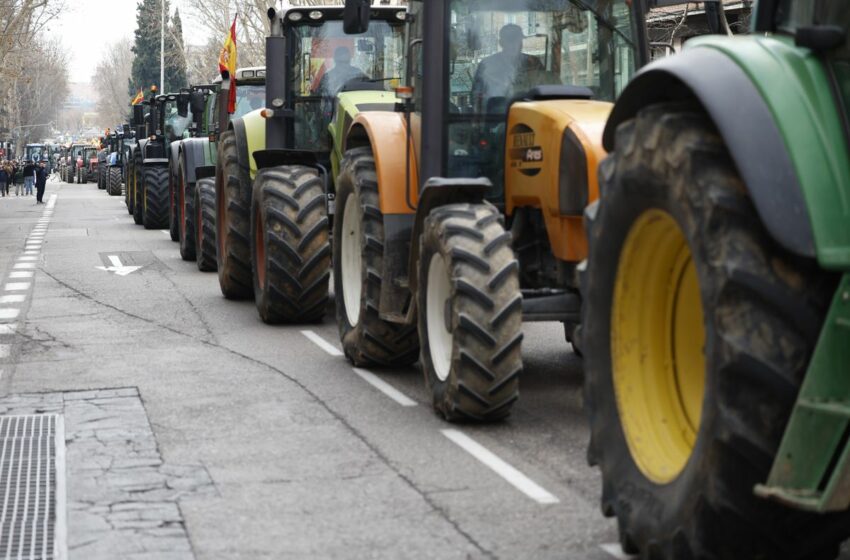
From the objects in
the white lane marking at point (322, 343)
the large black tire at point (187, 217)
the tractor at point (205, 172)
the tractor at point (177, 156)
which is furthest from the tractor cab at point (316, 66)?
the tractor at point (177, 156)

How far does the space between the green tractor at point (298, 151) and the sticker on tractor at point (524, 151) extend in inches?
148

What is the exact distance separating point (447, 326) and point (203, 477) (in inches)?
71.2

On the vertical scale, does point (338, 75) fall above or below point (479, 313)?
above

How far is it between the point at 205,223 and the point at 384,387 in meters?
8.86

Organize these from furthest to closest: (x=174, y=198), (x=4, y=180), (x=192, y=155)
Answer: (x=4, y=180) → (x=174, y=198) → (x=192, y=155)

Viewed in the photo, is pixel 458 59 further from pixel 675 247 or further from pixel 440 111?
pixel 675 247

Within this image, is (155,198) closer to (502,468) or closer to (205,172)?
(205,172)

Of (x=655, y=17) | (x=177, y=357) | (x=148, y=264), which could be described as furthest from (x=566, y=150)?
(x=655, y=17)

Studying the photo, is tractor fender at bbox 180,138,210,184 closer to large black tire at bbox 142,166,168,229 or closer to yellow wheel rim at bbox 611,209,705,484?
large black tire at bbox 142,166,168,229

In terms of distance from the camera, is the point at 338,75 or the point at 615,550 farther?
the point at 338,75

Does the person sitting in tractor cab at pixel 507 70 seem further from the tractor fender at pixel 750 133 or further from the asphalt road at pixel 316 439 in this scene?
the tractor fender at pixel 750 133

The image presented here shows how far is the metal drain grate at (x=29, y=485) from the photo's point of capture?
20.1ft

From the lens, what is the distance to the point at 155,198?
95.7 feet

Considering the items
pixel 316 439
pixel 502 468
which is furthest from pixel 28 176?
pixel 502 468
